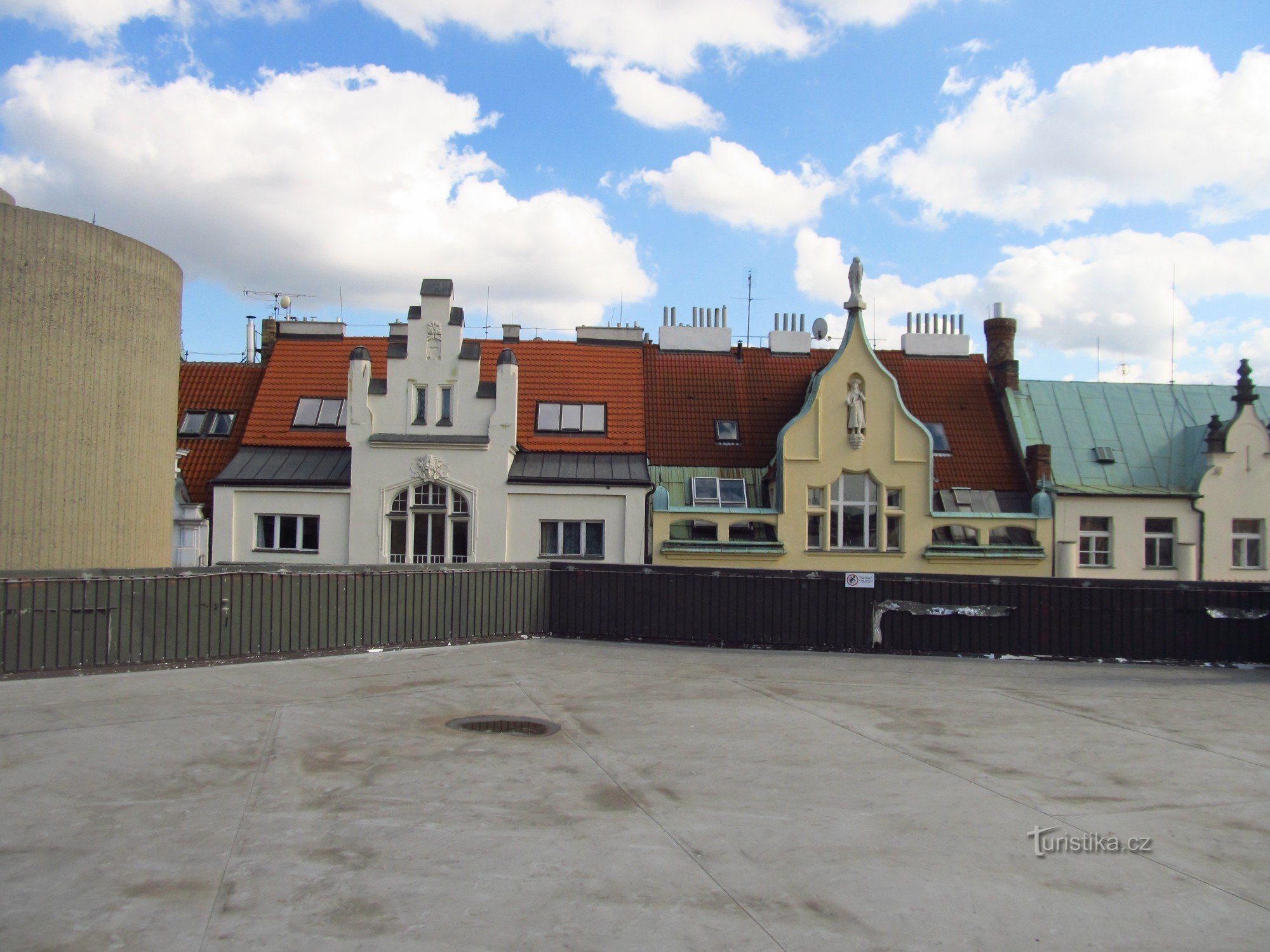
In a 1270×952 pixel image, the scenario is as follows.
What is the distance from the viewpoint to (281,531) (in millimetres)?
27875

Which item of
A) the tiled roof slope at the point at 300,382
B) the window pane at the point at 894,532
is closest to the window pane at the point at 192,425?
the tiled roof slope at the point at 300,382

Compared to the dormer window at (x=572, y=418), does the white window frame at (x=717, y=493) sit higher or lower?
lower

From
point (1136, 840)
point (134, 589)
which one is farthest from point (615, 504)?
point (1136, 840)

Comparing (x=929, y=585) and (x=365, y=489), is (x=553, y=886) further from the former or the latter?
(x=365, y=489)

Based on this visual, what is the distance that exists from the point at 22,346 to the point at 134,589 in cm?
463

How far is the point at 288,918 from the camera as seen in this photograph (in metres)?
5.51

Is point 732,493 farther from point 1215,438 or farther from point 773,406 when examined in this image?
point 1215,438

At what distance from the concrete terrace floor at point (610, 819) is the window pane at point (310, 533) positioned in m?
14.7

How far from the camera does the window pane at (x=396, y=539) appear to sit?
88.9 feet

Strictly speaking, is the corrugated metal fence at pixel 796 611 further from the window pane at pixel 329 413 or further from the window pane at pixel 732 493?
the window pane at pixel 329 413

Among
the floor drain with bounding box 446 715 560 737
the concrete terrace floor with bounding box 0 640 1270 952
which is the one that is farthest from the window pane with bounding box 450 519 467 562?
the floor drain with bounding box 446 715 560 737

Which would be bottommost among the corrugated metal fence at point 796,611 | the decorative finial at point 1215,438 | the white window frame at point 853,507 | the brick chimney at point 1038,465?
the corrugated metal fence at point 796,611

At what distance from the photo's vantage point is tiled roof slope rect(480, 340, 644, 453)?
29.5 metres

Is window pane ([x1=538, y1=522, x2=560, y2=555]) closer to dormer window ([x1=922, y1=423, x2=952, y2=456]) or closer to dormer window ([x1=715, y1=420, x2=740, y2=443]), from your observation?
dormer window ([x1=715, y1=420, x2=740, y2=443])
